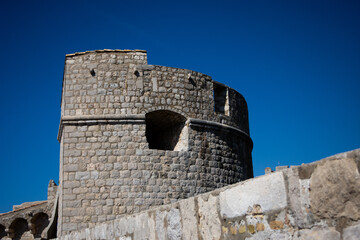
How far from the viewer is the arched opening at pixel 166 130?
961cm

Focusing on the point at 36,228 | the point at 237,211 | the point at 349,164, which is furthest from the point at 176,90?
the point at 349,164

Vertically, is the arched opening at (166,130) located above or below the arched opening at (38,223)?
above

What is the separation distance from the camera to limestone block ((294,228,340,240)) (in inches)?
67.1

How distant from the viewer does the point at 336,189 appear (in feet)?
5.59

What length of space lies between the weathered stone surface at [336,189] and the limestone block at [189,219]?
102cm

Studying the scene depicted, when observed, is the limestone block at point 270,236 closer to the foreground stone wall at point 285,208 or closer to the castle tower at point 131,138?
the foreground stone wall at point 285,208

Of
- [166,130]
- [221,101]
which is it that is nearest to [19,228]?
[166,130]

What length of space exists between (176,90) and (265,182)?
7.67m

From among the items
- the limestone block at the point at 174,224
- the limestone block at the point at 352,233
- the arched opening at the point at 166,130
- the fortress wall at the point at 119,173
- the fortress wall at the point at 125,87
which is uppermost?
the fortress wall at the point at 125,87

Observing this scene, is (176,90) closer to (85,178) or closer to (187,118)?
(187,118)

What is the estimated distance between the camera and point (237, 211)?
228cm

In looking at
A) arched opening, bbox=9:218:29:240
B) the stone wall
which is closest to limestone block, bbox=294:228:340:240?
the stone wall

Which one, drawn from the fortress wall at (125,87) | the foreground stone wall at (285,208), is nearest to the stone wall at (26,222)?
the fortress wall at (125,87)

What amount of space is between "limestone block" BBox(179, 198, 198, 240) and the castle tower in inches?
236
